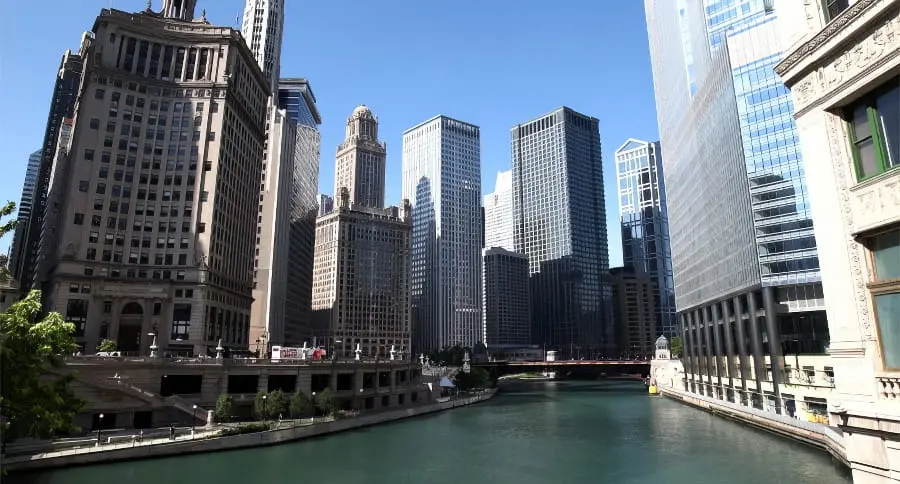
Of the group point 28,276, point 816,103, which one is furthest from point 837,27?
point 28,276

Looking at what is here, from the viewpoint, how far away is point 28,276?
15012 cm

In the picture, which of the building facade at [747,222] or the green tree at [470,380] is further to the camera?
the green tree at [470,380]

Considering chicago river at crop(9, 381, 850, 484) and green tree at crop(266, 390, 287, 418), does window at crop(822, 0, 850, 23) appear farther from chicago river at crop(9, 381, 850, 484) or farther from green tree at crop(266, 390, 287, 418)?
green tree at crop(266, 390, 287, 418)

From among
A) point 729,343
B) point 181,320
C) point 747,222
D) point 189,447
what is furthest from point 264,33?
point 729,343

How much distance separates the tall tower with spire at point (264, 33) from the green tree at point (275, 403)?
14519cm

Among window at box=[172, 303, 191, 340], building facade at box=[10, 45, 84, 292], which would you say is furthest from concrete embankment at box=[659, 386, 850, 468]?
building facade at box=[10, 45, 84, 292]

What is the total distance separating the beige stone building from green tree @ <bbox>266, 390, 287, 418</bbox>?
33381 millimetres

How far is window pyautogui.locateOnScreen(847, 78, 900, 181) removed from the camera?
13.4 m

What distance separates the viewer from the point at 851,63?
14.4 m

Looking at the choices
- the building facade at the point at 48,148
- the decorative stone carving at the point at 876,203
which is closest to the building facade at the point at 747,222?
the decorative stone carving at the point at 876,203

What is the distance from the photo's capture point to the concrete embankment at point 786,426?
5372 cm

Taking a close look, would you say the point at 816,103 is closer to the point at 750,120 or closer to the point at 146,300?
the point at 750,120

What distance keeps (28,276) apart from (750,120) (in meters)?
182

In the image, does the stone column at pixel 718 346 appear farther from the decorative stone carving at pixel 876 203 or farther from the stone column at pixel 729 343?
the decorative stone carving at pixel 876 203
